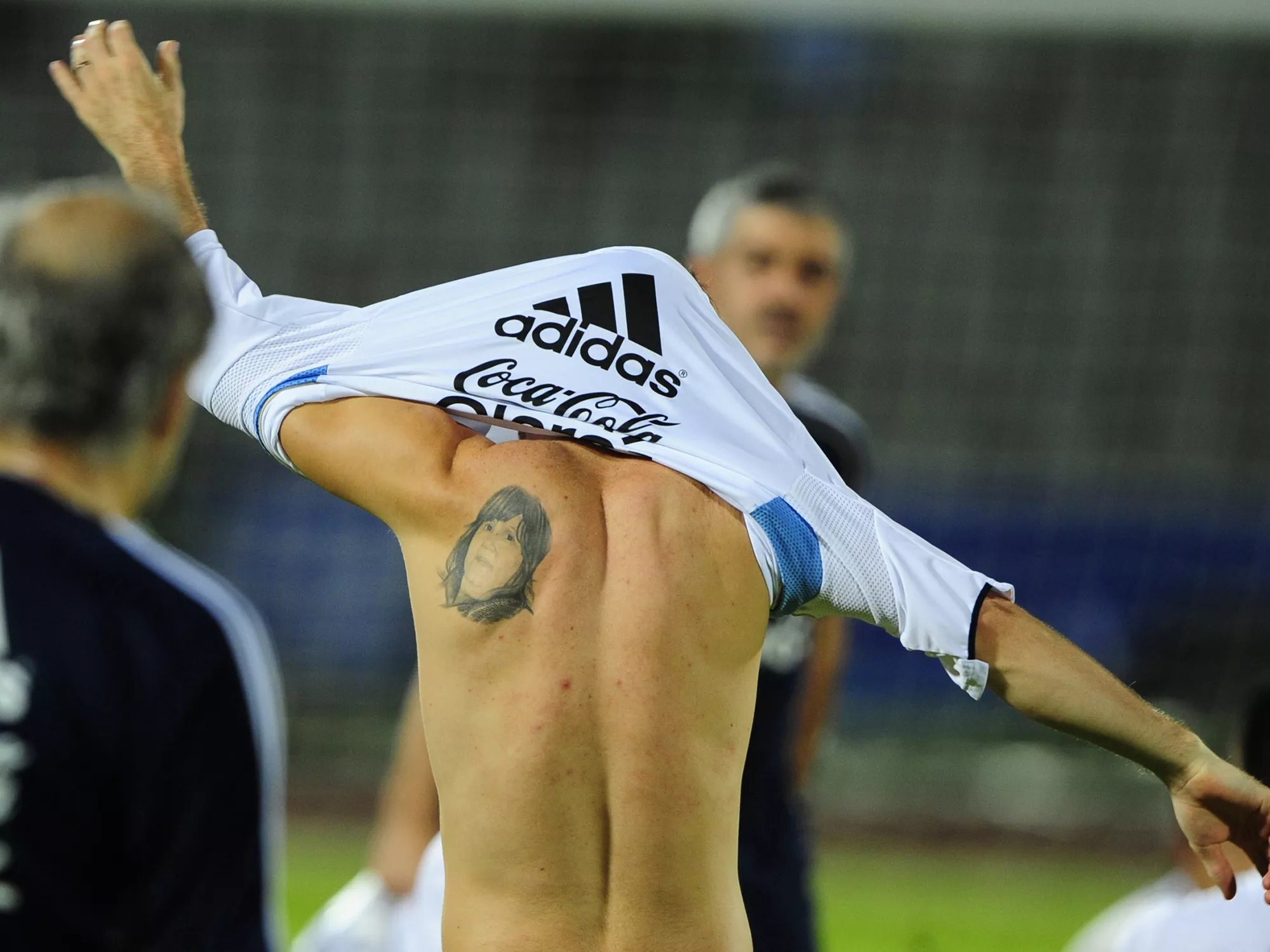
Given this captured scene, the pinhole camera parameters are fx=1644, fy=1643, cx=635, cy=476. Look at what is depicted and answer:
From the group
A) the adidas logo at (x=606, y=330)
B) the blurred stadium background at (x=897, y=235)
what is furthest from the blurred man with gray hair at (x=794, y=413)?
the blurred stadium background at (x=897, y=235)

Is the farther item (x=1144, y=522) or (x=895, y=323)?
(x=895, y=323)

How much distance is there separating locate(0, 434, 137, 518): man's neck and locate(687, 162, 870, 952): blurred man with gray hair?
221 centimetres

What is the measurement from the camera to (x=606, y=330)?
250cm

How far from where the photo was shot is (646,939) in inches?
90.7

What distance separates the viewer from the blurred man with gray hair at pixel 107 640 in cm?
175

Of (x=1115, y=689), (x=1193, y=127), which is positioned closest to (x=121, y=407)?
(x=1115, y=689)

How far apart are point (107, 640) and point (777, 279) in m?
2.91

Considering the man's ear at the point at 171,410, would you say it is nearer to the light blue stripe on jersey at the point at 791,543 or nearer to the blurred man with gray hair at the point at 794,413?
the light blue stripe on jersey at the point at 791,543

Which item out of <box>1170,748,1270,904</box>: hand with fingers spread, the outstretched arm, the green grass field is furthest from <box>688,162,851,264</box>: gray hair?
the green grass field

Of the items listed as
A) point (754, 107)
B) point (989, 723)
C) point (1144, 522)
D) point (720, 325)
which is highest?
point (754, 107)

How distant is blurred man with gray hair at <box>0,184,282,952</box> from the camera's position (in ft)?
5.73

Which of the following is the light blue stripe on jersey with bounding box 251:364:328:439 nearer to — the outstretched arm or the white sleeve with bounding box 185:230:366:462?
the white sleeve with bounding box 185:230:366:462

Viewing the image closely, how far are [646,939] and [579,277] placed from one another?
3.23 ft

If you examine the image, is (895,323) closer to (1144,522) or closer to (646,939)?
(1144,522)
